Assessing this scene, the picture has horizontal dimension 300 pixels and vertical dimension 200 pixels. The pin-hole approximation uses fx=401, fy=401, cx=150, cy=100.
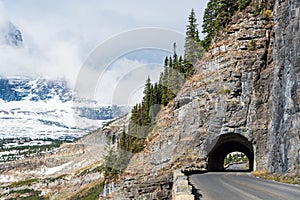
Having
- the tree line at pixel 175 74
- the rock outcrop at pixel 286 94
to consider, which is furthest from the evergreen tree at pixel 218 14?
the rock outcrop at pixel 286 94

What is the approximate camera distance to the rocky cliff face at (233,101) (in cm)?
4541

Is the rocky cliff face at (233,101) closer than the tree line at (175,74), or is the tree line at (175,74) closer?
the rocky cliff face at (233,101)

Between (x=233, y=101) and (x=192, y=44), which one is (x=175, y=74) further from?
(x=233, y=101)

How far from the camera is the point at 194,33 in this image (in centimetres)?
7431

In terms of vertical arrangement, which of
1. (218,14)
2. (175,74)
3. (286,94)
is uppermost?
(218,14)

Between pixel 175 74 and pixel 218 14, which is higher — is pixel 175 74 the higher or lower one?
the lower one

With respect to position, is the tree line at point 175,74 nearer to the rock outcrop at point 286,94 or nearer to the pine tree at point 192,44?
the pine tree at point 192,44

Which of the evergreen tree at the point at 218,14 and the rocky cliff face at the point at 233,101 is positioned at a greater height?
the evergreen tree at the point at 218,14

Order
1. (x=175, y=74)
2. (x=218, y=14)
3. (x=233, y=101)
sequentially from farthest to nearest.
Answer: (x=175, y=74) < (x=218, y=14) < (x=233, y=101)

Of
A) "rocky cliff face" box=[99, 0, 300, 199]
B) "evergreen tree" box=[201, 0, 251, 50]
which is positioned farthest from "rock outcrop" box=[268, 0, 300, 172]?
"evergreen tree" box=[201, 0, 251, 50]

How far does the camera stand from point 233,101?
5009 centimetres

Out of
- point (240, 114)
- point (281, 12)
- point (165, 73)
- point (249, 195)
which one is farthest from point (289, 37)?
point (165, 73)

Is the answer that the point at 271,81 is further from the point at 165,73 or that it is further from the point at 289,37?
the point at 165,73

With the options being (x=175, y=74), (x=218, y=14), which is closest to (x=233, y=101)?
(x=218, y=14)
